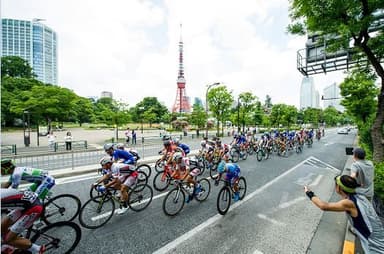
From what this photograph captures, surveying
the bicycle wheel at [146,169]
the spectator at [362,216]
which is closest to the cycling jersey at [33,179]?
the bicycle wheel at [146,169]

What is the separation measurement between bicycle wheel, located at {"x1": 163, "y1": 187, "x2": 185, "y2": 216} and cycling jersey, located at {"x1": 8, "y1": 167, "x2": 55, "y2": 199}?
2604 mm

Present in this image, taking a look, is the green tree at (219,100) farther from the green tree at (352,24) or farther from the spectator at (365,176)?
the spectator at (365,176)

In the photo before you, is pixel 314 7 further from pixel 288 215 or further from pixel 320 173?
pixel 320 173

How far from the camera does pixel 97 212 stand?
15.7 ft

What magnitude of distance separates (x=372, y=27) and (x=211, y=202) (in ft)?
25.8

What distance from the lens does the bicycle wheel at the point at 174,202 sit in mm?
4980

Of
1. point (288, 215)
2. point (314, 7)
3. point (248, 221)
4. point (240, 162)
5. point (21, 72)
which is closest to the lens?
point (248, 221)

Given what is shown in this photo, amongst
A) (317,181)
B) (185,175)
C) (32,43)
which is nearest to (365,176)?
(185,175)

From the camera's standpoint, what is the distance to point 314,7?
6.36 meters

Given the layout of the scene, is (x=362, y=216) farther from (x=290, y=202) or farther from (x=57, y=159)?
(x=57, y=159)

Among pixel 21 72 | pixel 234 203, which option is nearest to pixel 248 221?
pixel 234 203

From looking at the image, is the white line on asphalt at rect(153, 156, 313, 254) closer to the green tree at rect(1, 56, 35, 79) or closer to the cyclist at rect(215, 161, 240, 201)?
the cyclist at rect(215, 161, 240, 201)

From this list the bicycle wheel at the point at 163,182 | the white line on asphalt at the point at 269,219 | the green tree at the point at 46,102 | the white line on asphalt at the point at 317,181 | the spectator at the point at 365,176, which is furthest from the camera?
the green tree at the point at 46,102

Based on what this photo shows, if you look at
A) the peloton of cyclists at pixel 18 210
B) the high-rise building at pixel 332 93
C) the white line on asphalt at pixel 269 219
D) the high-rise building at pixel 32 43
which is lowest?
the white line on asphalt at pixel 269 219
